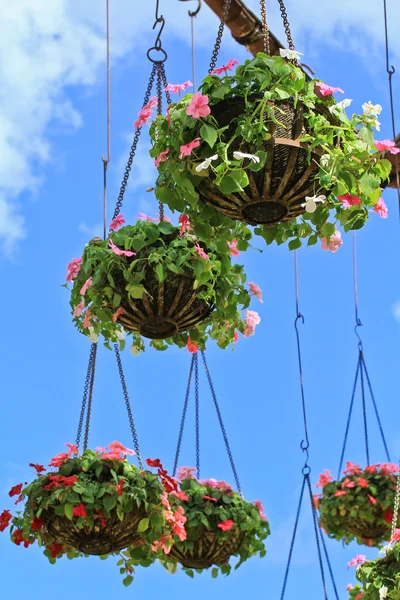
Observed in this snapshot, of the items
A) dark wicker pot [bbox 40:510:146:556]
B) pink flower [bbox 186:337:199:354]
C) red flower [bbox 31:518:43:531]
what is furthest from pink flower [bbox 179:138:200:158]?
red flower [bbox 31:518:43:531]

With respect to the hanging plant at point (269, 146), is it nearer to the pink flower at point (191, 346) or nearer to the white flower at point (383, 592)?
the pink flower at point (191, 346)

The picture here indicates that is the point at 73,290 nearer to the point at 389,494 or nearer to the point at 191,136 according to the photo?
the point at 191,136


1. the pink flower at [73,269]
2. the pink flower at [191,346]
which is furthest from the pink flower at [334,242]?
the pink flower at [73,269]

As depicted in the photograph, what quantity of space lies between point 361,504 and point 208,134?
2.48m

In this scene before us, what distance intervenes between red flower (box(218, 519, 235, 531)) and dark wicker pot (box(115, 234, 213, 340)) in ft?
2.98

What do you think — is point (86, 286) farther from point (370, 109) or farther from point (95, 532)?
point (370, 109)

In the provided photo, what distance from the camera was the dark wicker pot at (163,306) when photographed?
313 centimetres

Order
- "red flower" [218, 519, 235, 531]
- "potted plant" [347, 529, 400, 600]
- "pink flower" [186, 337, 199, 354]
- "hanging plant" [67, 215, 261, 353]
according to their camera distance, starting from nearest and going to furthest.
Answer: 1. "potted plant" [347, 529, 400, 600]
2. "hanging plant" [67, 215, 261, 353]
3. "pink flower" [186, 337, 199, 354]
4. "red flower" [218, 519, 235, 531]

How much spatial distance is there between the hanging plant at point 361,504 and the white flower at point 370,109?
225 cm

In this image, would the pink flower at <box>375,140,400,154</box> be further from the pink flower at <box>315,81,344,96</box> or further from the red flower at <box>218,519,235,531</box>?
the red flower at <box>218,519,235,531</box>

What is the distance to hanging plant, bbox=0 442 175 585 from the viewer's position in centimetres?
337

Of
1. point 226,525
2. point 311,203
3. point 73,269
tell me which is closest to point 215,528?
point 226,525

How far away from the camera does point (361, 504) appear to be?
4570mm

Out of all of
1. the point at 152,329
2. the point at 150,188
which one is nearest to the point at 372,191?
the point at 150,188
